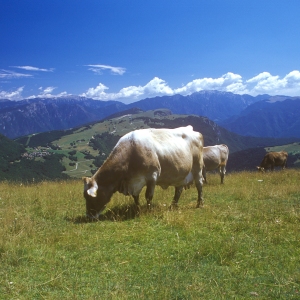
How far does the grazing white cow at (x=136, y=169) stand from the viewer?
9.42m

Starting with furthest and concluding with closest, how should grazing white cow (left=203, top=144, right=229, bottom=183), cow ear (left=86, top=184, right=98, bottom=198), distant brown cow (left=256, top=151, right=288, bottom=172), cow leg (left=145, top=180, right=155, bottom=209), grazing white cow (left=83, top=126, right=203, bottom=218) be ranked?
distant brown cow (left=256, top=151, right=288, bottom=172) → grazing white cow (left=203, top=144, right=229, bottom=183) → cow leg (left=145, top=180, right=155, bottom=209) → grazing white cow (left=83, top=126, right=203, bottom=218) → cow ear (left=86, top=184, right=98, bottom=198)

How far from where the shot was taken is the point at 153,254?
20.5 feet

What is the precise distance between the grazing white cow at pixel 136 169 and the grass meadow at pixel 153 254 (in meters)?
0.75

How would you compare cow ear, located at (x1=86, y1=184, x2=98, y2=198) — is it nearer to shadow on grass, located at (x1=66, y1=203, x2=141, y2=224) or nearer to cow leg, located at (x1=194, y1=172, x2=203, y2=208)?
shadow on grass, located at (x1=66, y1=203, x2=141, y2=224)

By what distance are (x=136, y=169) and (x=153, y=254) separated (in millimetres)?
3697

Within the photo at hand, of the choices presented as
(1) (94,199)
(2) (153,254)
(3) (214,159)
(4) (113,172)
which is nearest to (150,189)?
(4) (113,172)

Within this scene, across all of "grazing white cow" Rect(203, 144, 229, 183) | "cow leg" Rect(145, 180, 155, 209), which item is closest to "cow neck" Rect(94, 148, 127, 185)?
"cow leg" Rect(145, 180, 155, 209)

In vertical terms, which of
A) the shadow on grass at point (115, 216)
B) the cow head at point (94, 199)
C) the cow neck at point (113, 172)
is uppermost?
the cow neck at point (113, 172)

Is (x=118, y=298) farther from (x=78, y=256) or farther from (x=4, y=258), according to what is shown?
(x=4, y=258)

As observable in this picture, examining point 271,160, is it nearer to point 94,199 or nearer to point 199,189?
point 199,189

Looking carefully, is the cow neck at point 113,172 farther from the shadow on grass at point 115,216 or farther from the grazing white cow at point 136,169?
the shadow on grass at point 115,216

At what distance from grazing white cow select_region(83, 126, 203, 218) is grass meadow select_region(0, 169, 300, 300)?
753 mm

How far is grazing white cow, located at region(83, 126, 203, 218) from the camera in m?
9.42

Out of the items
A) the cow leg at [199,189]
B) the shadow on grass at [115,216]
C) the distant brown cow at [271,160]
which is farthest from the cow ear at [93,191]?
the distant brown cow at [271,160]
